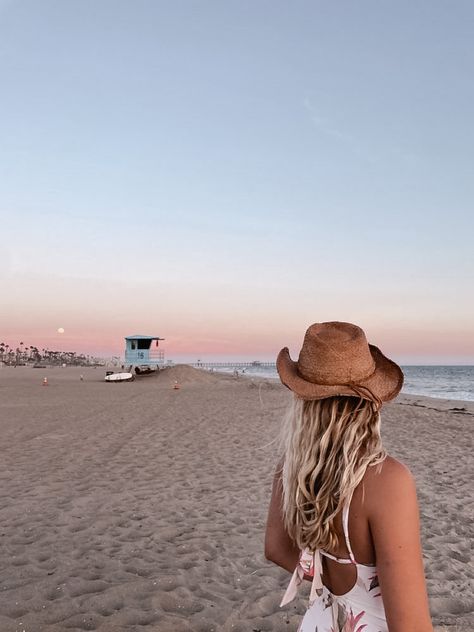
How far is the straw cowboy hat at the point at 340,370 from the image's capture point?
181 cm

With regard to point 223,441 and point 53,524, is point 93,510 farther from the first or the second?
point 223,441

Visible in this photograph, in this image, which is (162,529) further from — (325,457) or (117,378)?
(117,378)

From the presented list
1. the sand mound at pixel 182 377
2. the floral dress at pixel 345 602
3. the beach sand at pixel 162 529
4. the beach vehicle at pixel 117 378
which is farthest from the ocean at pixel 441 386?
the floral dress at pixel 345 602

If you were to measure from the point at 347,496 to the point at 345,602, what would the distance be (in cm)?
57

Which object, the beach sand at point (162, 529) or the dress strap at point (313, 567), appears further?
the beach sand at point (162, 529)

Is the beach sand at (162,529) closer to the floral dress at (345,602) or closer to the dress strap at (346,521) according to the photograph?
the floral dress at (345,602)

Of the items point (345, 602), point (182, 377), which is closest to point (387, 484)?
point (345, 602)

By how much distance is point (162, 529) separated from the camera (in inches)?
261

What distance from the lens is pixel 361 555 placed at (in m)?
1.80

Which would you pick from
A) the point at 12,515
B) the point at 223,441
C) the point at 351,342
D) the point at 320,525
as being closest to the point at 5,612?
the point at 12,515

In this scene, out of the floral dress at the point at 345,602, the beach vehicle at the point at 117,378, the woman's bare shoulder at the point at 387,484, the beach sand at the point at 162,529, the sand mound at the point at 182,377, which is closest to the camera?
the woman's bare shoulder at the point at 387,484

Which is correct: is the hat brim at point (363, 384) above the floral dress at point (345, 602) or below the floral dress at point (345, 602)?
above

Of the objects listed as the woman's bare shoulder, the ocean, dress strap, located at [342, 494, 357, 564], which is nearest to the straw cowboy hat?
the woman's bare shoulder

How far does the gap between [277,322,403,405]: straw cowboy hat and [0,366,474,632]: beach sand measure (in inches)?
129
